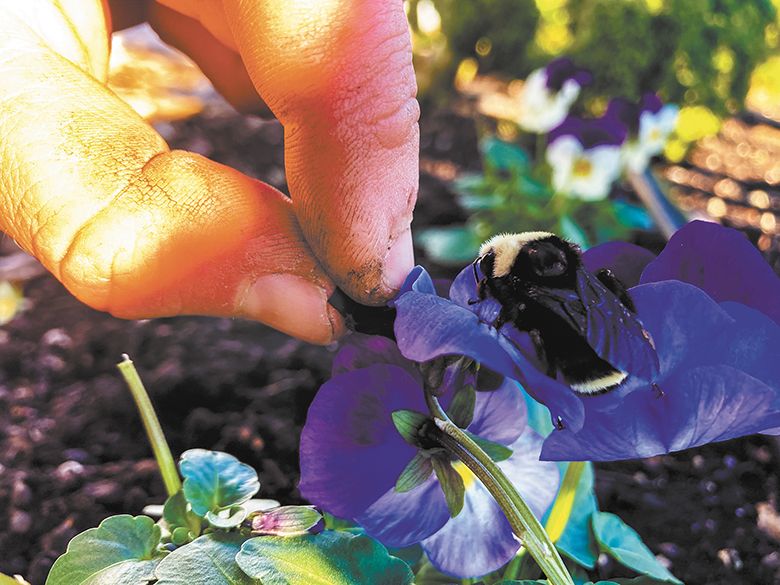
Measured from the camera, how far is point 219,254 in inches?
19.9

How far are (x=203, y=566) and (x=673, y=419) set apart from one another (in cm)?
26

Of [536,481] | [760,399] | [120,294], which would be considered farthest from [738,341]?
[120,294]

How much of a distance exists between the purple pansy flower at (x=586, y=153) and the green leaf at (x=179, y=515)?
1098mm

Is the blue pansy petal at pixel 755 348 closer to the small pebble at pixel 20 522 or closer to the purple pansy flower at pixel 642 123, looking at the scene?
the small pebble at pixel 20 522

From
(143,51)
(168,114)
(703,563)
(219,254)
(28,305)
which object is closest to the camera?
(219,254)

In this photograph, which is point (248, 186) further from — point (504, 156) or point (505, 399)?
point (504, 156)

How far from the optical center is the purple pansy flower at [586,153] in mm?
1528

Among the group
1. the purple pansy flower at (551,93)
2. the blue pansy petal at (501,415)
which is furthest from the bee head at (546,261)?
the purple pansy flower at (551,93)

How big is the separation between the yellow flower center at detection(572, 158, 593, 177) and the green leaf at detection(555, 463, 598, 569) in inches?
37.2

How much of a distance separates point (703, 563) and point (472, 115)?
1.40m

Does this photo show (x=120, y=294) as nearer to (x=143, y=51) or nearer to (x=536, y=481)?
(x=536, y=481)

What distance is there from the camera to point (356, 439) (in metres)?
0.52

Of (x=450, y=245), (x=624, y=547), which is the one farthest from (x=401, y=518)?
(x=450, y=245)

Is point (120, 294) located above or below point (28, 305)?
above
